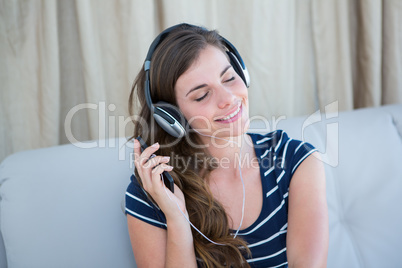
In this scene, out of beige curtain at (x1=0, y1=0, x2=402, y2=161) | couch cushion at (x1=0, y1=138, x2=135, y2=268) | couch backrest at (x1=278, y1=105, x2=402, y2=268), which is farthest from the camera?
beige curtain at (x1=0, y1=0, x2=402, y2=161)

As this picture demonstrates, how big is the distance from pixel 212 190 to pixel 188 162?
4.7 inches

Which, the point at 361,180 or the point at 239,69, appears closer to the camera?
the point at 239,69

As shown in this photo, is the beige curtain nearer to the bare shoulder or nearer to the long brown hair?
the long brown hair

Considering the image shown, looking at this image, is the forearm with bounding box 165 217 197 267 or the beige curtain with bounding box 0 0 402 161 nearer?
the forearm with bounding box 165 217 197 267

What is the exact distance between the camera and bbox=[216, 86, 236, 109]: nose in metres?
1.10

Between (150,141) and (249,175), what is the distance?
340 mm

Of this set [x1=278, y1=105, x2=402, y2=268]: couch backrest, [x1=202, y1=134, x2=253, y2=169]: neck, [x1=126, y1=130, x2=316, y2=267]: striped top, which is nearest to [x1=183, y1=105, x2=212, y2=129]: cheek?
[x1=202, y1=134, x2=253, y2=169]: neck

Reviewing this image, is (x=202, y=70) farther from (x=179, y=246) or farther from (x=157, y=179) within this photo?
(x=179, y=246)

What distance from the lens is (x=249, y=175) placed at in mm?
1239

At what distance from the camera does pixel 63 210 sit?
47.0 inches

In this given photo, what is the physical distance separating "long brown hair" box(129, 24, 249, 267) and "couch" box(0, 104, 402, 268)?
19 centimetres

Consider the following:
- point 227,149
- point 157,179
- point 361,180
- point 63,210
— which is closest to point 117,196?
point 63,210

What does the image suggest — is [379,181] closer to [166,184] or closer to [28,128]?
[166,184]

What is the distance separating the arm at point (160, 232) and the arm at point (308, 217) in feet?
0.96
